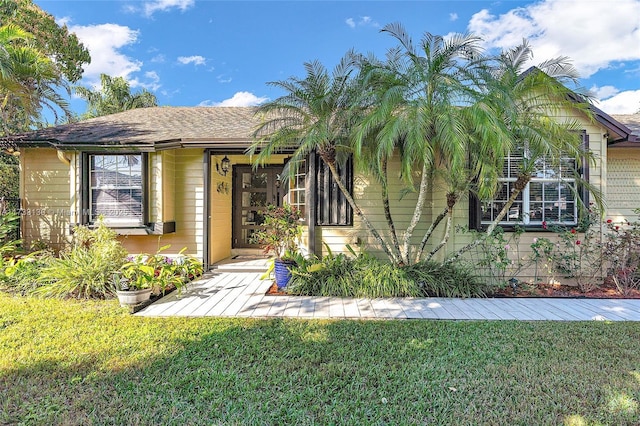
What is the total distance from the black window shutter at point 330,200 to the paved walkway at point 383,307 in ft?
6.33

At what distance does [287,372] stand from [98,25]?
14.5 meters

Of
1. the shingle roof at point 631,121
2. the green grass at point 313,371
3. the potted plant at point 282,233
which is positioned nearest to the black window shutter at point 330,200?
the potted plant at point 282,233

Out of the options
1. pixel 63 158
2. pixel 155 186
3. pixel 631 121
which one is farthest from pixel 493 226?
pixel 63 158

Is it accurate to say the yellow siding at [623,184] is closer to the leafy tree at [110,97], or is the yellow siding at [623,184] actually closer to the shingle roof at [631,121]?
the shingle roof at [631,121]

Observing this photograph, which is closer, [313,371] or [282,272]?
[313,371]

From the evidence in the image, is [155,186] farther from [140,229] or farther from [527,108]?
[527,108]

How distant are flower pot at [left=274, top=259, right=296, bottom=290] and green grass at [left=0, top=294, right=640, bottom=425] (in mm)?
1427

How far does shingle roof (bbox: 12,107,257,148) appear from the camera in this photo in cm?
622

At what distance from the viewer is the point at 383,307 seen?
439 cm

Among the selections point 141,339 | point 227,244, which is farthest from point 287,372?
point 227,244

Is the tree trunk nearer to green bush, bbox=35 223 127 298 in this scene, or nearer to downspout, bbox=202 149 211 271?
downspout, bbox=202 149 211 271

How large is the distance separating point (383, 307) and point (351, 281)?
2.53 feet

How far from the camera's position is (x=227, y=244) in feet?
25.8

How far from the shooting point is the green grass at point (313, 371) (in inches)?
81.8
